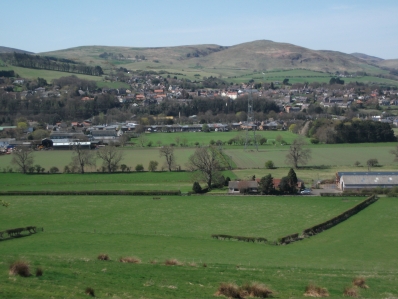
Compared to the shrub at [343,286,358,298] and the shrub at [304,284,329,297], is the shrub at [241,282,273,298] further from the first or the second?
the shrub at [343,286,358,298]

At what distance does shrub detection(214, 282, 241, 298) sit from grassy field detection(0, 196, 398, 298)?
0.27m

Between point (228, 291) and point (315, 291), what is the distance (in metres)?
1.97

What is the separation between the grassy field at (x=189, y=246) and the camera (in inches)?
415

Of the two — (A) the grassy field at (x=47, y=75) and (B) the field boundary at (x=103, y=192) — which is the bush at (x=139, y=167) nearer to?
(B) the field boundary at (x=103, y=192)

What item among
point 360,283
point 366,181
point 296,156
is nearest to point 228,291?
point 360,283

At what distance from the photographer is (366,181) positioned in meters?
33.3

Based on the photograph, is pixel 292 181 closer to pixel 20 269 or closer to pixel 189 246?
pixel 189 246

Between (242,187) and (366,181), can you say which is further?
(366,181)

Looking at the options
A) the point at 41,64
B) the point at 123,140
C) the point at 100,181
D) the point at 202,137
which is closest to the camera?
the point at 100,181

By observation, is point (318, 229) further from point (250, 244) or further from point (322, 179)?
point (322, 179)

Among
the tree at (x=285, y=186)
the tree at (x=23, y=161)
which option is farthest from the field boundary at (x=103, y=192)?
the tree at (x=23, y=161)

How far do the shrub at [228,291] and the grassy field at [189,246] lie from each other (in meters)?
0.27

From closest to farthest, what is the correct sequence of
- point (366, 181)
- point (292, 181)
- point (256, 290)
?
point (256, 290), point (292, 181), point (366, 181)

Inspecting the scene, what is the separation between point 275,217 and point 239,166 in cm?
1839
